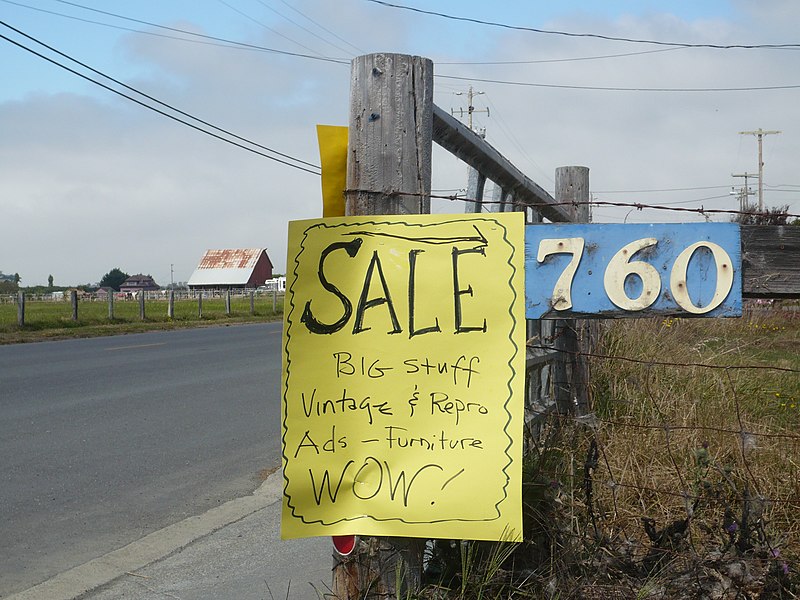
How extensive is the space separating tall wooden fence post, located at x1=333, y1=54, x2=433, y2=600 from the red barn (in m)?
78.3

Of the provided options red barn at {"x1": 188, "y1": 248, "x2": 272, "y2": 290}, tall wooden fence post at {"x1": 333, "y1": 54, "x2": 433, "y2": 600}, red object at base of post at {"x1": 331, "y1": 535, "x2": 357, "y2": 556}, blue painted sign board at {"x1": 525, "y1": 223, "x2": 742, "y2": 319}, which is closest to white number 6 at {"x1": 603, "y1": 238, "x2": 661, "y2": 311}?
blue painted sign board at {"x1": 525, "y1": 223, "x2": 742, "y2": 319}

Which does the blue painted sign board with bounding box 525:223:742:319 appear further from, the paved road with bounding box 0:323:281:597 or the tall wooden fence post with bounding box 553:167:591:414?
the paved road with bounding box 0:323:281:597

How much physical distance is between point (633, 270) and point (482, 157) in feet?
3.43

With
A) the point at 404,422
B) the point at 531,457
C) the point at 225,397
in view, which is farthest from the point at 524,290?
the point at 225,397

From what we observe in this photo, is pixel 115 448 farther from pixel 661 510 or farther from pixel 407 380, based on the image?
pixel 407 380

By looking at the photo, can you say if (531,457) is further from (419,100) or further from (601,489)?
(419,100)

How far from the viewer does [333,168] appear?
8.59 feet

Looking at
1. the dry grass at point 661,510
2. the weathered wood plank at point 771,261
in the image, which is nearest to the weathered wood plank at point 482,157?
the weathered wood plank at point 771,261

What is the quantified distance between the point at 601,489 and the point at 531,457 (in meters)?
0.28

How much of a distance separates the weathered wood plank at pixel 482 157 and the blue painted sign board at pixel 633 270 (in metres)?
0.15

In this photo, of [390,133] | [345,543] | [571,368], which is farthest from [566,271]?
[571,368]

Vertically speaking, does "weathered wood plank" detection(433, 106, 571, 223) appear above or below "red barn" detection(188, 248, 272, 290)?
below

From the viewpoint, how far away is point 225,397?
33.2 feet

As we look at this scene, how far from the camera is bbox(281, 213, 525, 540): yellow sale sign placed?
2383 millimetres
